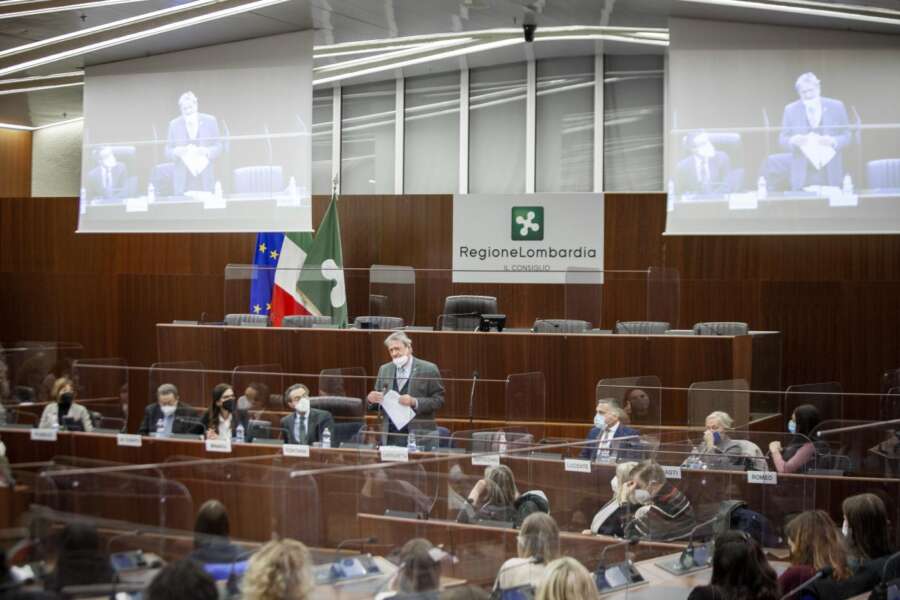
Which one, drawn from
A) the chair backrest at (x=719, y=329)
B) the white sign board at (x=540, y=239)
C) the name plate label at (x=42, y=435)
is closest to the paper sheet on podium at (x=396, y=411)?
the name plate label at (x=42, y=435)

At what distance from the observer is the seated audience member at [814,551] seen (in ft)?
14.0

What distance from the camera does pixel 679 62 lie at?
11094 mm

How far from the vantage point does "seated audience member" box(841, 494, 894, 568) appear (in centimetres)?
446

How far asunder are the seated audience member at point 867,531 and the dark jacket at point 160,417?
15.0ft

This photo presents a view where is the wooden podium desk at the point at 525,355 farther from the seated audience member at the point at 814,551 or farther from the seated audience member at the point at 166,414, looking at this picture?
the seated audience member at the point at 814,551

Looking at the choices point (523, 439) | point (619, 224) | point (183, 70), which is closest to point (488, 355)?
point (523, 439)

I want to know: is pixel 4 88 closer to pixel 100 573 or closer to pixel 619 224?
pixel 619 224

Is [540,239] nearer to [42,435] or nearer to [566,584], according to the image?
[42,435]

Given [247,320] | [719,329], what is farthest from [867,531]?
[247,320]

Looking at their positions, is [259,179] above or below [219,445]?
above

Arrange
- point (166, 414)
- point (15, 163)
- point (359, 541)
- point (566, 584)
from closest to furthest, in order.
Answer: point (566, 584) → point (359, 541) → point (166, 414) → point (15, 163)

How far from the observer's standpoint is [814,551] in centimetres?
433

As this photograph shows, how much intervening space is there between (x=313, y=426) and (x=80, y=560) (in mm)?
3458

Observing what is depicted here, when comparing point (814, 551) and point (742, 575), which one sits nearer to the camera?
point (742, 575)
